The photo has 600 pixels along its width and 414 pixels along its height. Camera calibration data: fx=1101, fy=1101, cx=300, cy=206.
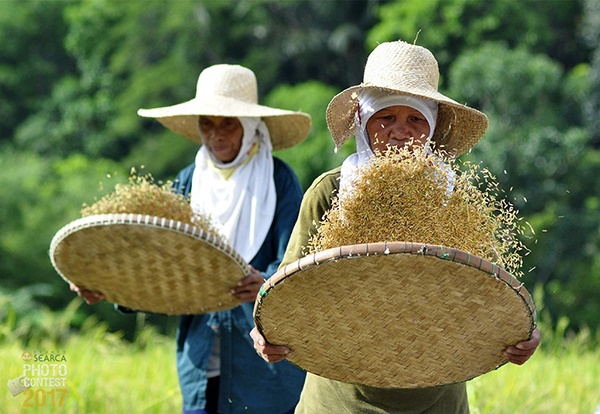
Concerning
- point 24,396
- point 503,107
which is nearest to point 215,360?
point 24,396

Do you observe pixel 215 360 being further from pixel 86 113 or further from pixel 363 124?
pixel 86 113

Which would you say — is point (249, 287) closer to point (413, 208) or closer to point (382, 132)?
point (382, 132)

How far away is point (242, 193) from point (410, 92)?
4.75 feet

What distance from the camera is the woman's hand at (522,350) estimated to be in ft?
8.48

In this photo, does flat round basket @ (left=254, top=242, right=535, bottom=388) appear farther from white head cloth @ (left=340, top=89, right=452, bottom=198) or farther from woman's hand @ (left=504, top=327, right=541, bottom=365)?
white head cloth @ (left=340, top=89, right=452, bottom=198)

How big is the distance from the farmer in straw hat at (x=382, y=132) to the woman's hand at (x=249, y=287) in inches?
30.3

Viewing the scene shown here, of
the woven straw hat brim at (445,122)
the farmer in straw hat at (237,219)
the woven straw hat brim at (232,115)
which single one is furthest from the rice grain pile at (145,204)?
the woven straw hat brim at (445,122)

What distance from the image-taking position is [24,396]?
4.94m

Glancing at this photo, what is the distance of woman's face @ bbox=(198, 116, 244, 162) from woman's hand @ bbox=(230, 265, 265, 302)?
2.07 ft

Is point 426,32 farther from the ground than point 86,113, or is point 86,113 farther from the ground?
point 426,32

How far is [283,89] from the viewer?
28.0 m

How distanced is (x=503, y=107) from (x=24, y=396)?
19.5m

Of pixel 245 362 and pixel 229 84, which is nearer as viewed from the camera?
pixel 245 362

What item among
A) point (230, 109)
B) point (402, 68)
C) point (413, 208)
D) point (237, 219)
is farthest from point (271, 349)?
point (230, 109)
